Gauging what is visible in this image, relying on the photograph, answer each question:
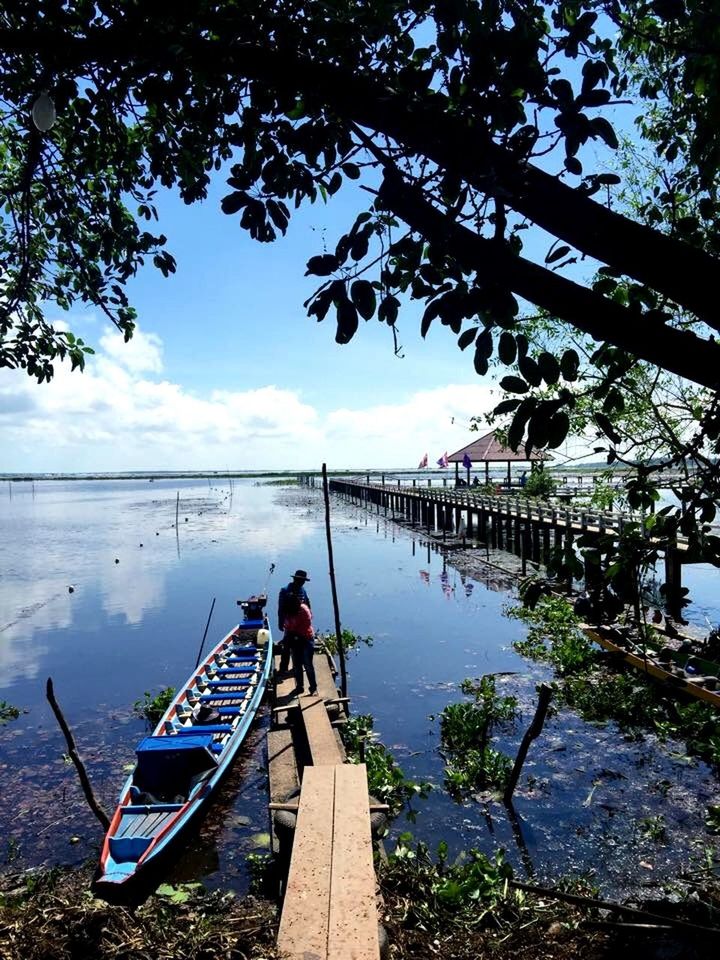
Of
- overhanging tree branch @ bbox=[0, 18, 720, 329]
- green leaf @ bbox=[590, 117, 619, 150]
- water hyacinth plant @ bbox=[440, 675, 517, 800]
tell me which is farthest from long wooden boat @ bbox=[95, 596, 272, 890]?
green leaf @ bbox=[590, 117, 619, 150]

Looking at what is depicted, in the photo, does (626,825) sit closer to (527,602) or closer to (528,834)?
(528,834)

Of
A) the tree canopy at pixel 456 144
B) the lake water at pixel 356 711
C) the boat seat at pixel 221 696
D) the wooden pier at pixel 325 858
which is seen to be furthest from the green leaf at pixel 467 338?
the boat seat at pixel 221 696

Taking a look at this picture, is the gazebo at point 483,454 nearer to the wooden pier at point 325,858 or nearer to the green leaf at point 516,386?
the wooden pier at point 325,858

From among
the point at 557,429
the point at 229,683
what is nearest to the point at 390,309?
the point at 557,429

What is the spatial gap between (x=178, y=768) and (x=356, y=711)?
19.1 feet

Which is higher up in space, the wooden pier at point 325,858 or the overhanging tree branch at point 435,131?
the overhanging tree branch at point 435,131

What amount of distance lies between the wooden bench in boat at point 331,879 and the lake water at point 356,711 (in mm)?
2559

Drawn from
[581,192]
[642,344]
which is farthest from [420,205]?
[642,344]

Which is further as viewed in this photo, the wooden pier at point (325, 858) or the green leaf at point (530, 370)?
the wooden pier at point (325, 858)

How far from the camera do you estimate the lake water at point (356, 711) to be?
854 cm

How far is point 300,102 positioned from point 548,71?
3.81ft

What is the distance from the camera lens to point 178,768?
8.78m

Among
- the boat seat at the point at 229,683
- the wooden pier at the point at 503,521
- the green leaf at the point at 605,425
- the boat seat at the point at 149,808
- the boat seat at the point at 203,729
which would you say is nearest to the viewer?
the green leaf at the point at 605,425

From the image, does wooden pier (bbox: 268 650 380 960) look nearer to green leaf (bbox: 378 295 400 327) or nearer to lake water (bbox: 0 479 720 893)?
lake water (bbox: 0 479 720 893)
